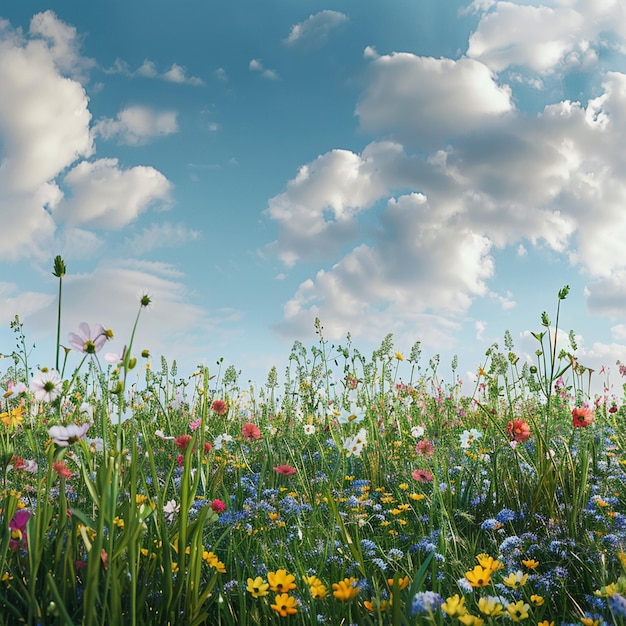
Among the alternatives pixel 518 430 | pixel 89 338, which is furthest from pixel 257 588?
pixel 518 430

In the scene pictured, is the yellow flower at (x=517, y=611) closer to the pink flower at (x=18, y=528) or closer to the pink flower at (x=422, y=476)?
the pink flower at (x=18, y=528)

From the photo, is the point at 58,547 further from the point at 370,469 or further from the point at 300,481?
the point at 370,469

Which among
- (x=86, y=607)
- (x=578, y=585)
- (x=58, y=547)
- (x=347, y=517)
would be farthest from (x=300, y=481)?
(x=86, y=607)

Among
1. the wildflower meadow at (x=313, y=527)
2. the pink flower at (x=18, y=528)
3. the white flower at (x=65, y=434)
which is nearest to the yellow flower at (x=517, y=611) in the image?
the wildflower meadow at (x=313, y=527)

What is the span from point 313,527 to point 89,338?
60.9 inches

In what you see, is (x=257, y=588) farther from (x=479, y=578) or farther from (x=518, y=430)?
(x=518, y=430)

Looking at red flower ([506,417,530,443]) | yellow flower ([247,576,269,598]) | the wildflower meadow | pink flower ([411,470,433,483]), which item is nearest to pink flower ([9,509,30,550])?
the wildflower meadow

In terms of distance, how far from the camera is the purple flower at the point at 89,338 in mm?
2062

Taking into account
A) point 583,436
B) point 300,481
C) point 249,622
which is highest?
point 583,436

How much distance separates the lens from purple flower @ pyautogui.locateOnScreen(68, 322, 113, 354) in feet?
6.77

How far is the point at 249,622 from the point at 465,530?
1.50m

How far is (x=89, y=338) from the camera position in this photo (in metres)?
2.08

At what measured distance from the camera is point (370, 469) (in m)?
4.24

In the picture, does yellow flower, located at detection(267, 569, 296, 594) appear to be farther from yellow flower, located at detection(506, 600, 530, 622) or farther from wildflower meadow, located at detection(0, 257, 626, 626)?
yellow flower, located at detection(506, 600, 530, 622)
